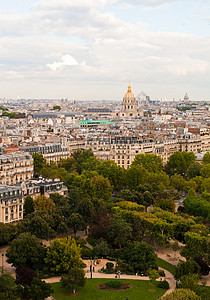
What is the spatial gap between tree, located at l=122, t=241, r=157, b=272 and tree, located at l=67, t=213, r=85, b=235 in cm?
897

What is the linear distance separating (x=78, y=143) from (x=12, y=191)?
48.0 meters

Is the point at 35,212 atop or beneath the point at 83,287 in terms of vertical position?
atop

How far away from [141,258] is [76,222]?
37.5 feet

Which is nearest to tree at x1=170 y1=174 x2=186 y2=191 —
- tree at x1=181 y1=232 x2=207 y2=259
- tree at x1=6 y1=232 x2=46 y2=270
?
tree at x1=181 y1=232 x2=207 y2=259

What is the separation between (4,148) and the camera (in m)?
85.4

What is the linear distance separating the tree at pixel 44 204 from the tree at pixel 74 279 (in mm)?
16686

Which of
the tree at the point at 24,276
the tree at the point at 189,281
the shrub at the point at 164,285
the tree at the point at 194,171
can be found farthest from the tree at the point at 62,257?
the tree at the point at 194,171

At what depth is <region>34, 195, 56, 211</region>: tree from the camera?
56625 millimetres

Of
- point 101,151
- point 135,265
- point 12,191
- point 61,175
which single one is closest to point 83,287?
point 135,265

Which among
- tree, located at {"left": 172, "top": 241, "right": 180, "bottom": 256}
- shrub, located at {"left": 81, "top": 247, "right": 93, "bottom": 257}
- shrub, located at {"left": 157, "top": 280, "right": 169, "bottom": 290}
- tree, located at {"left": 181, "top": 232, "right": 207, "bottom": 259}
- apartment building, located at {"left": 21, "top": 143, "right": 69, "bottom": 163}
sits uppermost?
apartment building, located at {"left": 21, "top": 143, "right": 69, "bottom": 163}

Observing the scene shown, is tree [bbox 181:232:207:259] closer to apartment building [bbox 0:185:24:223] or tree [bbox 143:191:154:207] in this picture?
tree [bbox 143:191:154:207]

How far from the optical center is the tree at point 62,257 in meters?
42.8

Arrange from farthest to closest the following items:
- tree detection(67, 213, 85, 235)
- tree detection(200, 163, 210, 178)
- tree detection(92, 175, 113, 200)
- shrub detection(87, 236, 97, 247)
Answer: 1. tree detection(200, 163, 210, 178)
2. tree detection(92, 175, 113, 200)
3. tree detection(67, 213, 85, 235)
4. shrub detection(87, 236, 97, 247)

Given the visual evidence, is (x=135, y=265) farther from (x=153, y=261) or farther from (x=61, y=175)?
(x=61, y=175)
